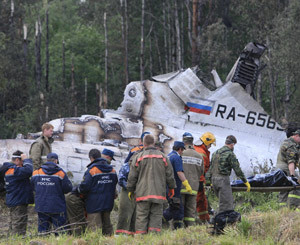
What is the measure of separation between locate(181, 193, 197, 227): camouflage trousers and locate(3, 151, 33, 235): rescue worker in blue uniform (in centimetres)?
277

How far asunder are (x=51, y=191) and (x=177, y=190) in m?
2.29

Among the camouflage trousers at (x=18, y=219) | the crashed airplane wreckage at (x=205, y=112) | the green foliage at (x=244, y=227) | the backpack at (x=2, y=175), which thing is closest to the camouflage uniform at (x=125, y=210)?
the camouflage trousers at (x=18, y=219)

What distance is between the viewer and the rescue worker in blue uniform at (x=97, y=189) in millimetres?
8961

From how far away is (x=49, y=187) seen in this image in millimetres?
8758

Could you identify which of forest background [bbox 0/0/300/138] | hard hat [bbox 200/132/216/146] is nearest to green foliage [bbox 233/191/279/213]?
hard hat [bbox 200/132/216/146]

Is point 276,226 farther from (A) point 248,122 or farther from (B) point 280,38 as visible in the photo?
(B) point 280,38

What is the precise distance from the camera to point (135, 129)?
14.2m

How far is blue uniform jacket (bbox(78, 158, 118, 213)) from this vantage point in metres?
8.95

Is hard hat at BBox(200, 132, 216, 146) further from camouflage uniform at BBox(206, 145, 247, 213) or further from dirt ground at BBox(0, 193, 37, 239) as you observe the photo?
dirt ground at BBox(0, 193, 37, 239)

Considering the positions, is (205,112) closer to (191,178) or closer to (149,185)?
(191,178)

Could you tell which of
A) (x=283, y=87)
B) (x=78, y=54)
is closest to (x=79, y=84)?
(x=78, y=54)

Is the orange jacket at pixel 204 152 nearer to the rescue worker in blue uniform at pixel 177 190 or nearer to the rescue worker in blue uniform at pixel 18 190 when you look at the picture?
the rescue worker in blue uniform at pixel 177 190

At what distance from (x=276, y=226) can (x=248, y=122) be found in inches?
285

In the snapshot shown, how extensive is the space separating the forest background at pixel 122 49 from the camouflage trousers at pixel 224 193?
13945 mm
